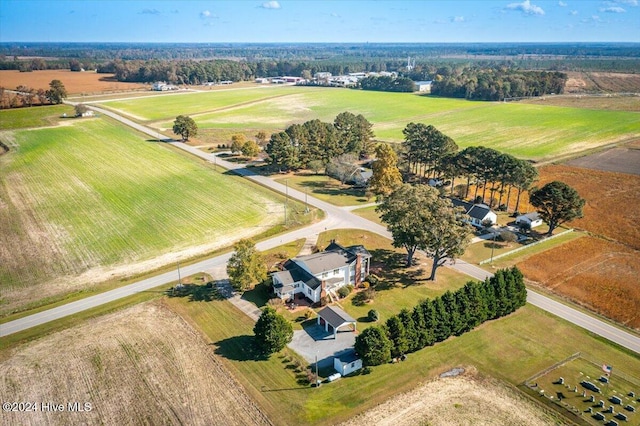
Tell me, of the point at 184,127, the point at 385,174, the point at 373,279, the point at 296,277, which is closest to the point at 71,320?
the point at 296,277

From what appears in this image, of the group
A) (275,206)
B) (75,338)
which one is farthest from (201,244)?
(75,338)

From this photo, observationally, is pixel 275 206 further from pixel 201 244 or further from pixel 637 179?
pixel 637 179

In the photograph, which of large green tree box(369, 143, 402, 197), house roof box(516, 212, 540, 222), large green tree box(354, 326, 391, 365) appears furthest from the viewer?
large green tree box(369, 143, 402, 197)

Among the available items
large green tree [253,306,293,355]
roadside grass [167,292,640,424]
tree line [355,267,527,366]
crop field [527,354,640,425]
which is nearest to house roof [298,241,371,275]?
roadside grass [167,292,640,424]

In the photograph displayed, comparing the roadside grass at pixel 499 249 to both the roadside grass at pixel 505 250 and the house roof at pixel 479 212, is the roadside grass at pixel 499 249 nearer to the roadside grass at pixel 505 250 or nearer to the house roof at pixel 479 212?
the roadside grass at pixel 505 250

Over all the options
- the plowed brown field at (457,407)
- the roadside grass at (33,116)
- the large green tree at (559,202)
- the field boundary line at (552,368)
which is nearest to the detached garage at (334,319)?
the plowed brown field at (457,407)

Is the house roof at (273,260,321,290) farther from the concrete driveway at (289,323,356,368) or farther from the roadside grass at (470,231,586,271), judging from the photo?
the roadside grass at (470,231,586,271)

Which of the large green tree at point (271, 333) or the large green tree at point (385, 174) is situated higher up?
the large green tree at point (385, 174)
